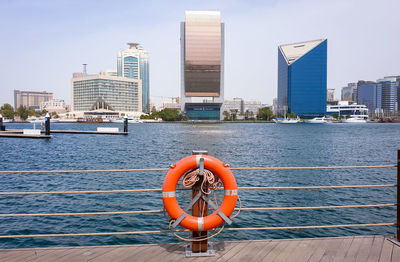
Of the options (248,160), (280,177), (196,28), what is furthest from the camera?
(196,28)

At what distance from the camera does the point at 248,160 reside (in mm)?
19250

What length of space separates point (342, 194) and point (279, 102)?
15196cm

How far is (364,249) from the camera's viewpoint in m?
3.32

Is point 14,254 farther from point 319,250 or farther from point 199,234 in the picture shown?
point 319,250

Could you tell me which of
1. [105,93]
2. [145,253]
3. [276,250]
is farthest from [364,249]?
[105,93]

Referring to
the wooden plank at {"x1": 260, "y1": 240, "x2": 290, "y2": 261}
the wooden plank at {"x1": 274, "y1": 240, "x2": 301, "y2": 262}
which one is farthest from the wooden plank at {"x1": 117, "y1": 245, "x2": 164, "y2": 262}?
the wooden plank at {"x1": 274, "y1": 240, "x2": 301, "y2": 262}

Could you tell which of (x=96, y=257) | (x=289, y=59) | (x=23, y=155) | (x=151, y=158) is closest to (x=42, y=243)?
(x=96, y=257)

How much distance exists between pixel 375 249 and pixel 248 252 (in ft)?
4.49

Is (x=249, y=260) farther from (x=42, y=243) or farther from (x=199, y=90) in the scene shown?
(x=199, y=90)

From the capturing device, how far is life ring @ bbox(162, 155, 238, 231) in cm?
318

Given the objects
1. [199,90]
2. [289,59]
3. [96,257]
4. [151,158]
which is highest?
[289,59]

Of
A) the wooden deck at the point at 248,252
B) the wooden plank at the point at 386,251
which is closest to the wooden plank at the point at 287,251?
the wooden deck at the point at 248,252

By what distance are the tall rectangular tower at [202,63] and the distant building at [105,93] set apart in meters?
42.1

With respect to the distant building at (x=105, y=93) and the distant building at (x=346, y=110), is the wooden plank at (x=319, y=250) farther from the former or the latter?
the distant building at (x=346, y=110)
